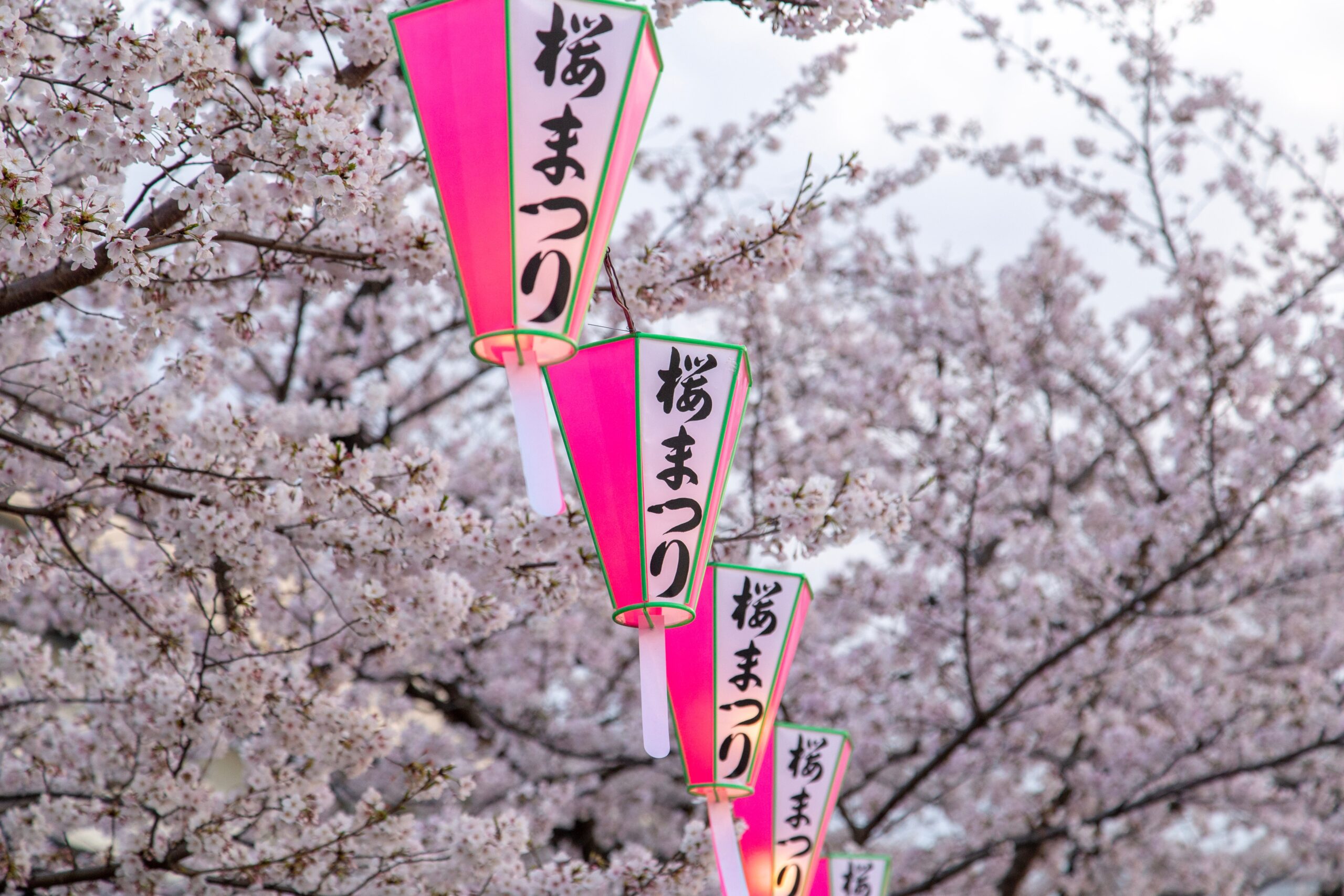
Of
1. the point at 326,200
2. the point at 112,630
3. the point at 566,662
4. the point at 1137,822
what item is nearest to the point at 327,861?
the point at 112,630

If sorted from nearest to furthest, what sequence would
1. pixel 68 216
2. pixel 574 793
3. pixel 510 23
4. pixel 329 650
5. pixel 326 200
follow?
pixel 510 23
pixel 68 216
pixel 326 200
pixel 329 650
pixel 574 793

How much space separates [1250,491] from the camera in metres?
6.85

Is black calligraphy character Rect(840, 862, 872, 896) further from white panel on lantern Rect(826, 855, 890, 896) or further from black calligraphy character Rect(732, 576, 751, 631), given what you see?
black calligraphy character Rect(732, 576, 751, 631)

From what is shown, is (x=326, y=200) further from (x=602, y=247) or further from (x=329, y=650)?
(x=329, y=650)

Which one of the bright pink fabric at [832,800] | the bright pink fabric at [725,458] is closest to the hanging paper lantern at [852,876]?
the bright pink fabric at [832,800]

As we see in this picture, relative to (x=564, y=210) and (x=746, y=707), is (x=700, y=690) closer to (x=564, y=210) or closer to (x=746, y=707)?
(x=746, y=707)

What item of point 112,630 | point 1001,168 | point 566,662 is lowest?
point 112,630

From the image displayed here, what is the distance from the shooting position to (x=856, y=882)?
457cm

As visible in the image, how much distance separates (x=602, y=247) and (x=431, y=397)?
6932 millimetres

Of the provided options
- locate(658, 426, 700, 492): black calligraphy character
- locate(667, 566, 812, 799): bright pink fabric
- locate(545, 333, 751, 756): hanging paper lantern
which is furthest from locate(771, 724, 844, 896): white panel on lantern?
locate(658, 426, 700, 492): black calligraphy character

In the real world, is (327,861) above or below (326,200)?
below

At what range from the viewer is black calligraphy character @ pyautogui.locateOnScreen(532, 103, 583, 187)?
209 centimetres

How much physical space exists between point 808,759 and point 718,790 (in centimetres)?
96

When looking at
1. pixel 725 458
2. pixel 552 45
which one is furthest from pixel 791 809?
pixel 552 45
